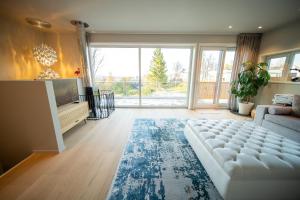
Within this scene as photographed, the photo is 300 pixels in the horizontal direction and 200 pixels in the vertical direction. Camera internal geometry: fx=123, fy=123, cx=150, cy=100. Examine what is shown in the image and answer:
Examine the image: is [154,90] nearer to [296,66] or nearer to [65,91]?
[65,91]

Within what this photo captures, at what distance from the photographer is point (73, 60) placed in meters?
4.09

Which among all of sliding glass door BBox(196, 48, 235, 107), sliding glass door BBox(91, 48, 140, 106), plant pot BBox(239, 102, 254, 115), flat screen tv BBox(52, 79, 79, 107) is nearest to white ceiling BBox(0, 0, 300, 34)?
sliding glass door BBox(196, 48, 235, 107)

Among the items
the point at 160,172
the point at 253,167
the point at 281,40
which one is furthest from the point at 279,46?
the point at 160,172

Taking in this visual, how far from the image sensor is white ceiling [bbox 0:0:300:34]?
2.29 meters

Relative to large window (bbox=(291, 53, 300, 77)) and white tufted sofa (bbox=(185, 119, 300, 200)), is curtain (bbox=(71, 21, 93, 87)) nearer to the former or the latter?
white tufted sofa (bbox=(185, 119, 300, 200))

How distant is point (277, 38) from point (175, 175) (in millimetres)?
4608

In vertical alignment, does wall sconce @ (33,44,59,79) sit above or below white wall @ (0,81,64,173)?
above

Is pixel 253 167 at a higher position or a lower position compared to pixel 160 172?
higher

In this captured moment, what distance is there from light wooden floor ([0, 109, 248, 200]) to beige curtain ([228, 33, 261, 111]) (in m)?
4.20

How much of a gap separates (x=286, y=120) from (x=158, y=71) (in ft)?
15.1

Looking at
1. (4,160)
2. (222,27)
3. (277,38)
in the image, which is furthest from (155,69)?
(4,160)

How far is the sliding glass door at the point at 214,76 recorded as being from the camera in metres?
4.40

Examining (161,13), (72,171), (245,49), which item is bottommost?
(72,171)

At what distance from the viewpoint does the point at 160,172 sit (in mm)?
1638
